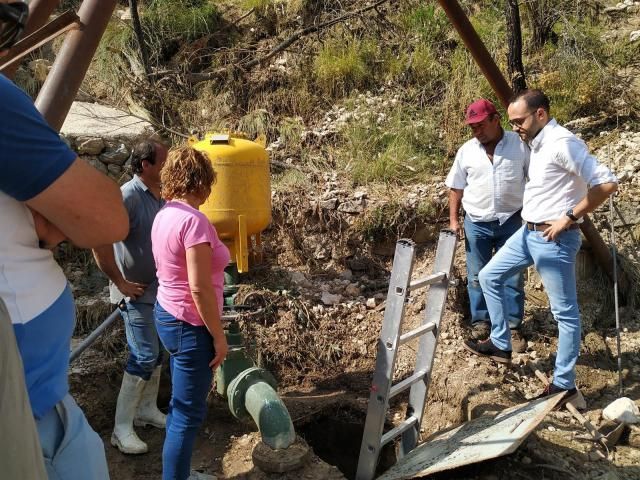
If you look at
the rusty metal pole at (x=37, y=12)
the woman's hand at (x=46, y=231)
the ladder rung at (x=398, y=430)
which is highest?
the rusty metal pole at (x=37, y=12)

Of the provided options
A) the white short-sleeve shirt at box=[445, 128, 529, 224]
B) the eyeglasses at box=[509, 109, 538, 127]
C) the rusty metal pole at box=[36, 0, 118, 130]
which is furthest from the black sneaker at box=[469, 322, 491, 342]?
the rusty metal pole at box=[36, 0, 118, 130]

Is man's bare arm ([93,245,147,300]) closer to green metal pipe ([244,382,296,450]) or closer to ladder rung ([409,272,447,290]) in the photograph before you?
green metal pipe ([244,382,296,450])

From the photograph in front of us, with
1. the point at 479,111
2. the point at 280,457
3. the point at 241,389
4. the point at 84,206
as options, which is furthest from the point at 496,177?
the point at 84,206

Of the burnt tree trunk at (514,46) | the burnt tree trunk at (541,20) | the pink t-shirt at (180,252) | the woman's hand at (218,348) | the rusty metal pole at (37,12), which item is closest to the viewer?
the rusty metal pole at (37,12)

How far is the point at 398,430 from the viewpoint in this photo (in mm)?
3461

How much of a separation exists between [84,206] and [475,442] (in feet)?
7.64

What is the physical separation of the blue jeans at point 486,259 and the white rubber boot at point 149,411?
7.56 feet

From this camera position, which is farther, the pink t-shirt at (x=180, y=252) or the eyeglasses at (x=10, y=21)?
the pink t-shirt at (x=180, y=252)

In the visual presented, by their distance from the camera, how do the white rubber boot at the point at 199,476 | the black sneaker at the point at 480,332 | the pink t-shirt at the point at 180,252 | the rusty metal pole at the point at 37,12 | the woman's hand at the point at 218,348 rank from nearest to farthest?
1. the rusty metal pole at the point at 37,12
2. the pink t-shirt at the point at 180,252
3. the woman's hand at the point at 218,348
4. the white rubber boot at the point at 199,476
5. the black sneaker at the point at 480,332

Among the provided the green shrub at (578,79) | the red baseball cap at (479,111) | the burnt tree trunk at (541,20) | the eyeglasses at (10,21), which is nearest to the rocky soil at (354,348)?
the green shrub at (578,79)

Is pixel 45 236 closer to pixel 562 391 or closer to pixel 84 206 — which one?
pixel 84 206

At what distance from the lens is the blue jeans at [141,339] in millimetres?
3520

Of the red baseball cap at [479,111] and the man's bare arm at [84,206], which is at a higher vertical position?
the red baseball cap at [479,111]

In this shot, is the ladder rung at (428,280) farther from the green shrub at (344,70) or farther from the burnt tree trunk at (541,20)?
the burnt tree trunk at (541,20)
